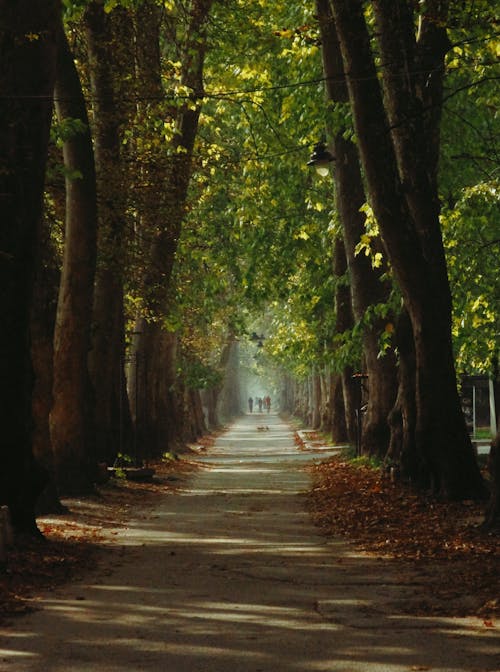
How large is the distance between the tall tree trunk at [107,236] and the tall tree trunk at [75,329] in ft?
3.70

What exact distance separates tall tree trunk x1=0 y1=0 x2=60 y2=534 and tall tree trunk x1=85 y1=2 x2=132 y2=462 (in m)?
5.01

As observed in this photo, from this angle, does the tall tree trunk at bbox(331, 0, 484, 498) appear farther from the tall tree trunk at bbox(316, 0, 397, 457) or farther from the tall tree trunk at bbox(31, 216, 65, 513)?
the tall tree trunk at bbox(316, 0, 397, 457)

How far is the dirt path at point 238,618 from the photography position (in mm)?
6770

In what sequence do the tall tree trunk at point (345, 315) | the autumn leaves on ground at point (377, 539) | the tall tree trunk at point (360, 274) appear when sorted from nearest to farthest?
the autumn leaves on ground at point (377, 539) → the tall tree trunk at point (360, 274) → the tall tree trunk at point (345, 315)

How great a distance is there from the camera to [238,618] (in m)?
8.22

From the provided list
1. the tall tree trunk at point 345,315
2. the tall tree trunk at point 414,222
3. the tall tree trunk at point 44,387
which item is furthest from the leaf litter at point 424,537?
the tall tree trunk at point 345,315

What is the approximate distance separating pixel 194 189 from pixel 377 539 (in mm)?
17621

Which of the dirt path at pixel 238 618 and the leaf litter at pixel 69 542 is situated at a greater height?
the leaf litter at pixel 69 542

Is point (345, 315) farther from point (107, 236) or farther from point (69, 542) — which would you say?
point (69, 542)

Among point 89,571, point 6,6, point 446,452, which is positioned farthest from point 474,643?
point 446,452

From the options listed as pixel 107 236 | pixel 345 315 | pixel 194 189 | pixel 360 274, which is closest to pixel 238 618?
pixel 107 236

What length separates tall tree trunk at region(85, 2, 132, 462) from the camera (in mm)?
19266

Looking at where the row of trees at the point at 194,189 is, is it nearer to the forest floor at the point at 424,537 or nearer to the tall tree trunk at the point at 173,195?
the tall tree trunk at the point at 173,195

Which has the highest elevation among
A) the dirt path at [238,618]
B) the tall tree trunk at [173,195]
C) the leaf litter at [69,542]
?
the tall tree trunk at [173,195]
